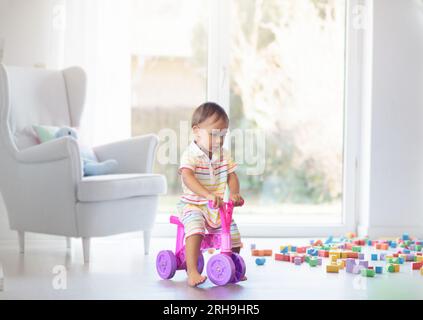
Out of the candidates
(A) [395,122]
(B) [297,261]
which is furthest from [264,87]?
(B) [297,261]

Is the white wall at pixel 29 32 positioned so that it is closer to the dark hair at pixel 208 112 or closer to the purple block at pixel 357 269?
the dark hair at pixel 208 112

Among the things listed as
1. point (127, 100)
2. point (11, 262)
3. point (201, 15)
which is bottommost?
point (11, 262)

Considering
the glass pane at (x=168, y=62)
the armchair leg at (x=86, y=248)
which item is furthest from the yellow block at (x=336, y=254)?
the glass pane at (x=168, y=62)

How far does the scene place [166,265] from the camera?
308 centimetres

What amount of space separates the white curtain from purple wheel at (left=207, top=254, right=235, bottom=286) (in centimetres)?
201

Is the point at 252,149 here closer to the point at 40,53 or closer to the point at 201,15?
the point at 201,15

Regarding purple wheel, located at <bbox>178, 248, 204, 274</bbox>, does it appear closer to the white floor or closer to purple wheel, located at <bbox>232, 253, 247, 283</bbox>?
the white floor

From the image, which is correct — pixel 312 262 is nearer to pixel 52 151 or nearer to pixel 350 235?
pixel 350 235

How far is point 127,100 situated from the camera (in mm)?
4816

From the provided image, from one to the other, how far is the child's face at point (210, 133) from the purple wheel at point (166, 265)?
0.50 metres

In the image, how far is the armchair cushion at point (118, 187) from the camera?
3570 mm

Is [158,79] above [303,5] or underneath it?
underneath
